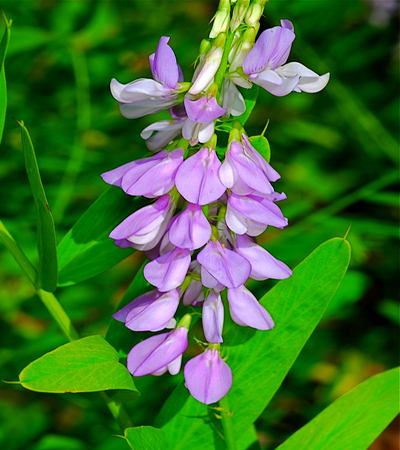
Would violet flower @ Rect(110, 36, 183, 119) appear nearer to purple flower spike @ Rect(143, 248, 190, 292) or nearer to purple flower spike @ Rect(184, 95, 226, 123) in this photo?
purple flower spike @ Rect(184, 95, 226, 123)

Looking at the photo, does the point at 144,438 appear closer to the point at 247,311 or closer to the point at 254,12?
the point at 247,311

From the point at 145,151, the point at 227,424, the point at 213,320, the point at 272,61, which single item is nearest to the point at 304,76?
the point at 272,61

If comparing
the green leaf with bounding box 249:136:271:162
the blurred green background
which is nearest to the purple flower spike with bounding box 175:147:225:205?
the green leaf with bounding box 249:136:271:162

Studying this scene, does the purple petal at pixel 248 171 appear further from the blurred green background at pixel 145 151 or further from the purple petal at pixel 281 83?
the blurred green background at pixel 145 151

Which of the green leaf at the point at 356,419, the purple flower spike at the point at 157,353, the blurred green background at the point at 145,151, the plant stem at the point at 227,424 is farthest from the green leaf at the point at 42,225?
the blurred green background at the point at 145,151

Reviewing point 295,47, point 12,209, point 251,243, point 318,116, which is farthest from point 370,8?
point 251,243

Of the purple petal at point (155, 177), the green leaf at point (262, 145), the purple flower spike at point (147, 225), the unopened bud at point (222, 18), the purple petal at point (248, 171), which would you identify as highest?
the unopened bud at point (222, 18)
